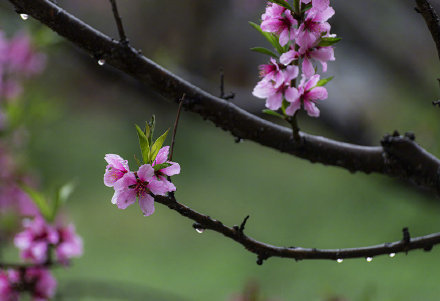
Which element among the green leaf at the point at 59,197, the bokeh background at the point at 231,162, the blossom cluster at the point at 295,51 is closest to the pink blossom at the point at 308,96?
the blossom cluster at the point at 295,51

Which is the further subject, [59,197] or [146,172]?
[59,197]

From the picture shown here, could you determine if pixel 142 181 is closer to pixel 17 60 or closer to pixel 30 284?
pixel 30 284

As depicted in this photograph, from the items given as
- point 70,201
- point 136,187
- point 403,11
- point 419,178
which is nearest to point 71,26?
point 136,187

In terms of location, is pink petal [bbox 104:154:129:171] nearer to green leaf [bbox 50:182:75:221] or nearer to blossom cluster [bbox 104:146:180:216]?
blossom cluster [bbox 104:146:180:216]

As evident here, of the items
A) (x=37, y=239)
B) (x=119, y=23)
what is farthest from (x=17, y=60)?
(x=119, y=23)

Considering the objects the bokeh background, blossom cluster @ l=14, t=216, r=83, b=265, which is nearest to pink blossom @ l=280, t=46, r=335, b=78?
blossom cluster @ l=14, t=216, r=83, b=265
